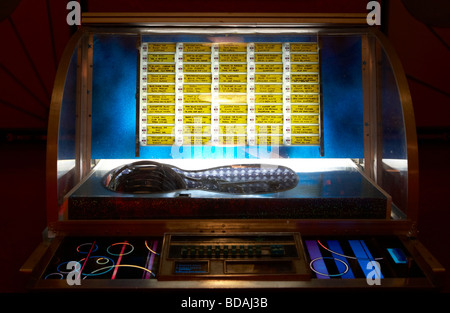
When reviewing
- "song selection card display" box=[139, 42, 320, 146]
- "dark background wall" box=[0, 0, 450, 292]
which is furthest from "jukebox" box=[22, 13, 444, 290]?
"dark background wall" box=[0, 0, 450, 292]

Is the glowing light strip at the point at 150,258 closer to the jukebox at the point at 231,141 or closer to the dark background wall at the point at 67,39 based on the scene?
the jukebox at the point at 231,141

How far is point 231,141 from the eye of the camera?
1886 millimetres

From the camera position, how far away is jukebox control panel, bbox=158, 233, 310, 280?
1.29 m

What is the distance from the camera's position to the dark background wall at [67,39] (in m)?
2.37

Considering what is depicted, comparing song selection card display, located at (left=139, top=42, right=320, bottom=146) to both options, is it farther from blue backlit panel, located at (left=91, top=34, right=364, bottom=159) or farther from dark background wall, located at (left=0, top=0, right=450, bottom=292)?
dark background wall, located at (left=0, top=0, right=450, bottom=292)

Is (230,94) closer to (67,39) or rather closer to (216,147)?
(216,147)

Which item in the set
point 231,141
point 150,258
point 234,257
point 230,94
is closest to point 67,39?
point 230,94

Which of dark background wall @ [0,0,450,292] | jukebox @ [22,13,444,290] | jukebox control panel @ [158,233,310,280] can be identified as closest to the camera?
jukebox control panel @ [158,233,310,280]

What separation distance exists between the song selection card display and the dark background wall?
1.94 ft

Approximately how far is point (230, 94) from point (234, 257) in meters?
0.82

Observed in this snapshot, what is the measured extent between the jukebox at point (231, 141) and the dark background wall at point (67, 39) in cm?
56

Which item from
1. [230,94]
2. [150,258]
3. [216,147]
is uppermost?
[230,94]

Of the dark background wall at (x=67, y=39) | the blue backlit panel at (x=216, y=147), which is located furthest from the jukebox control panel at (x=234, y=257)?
the dark background wall at (x=67, y=39)

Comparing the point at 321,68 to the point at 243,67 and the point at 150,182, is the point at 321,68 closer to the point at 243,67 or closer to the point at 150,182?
the point at 243,67
